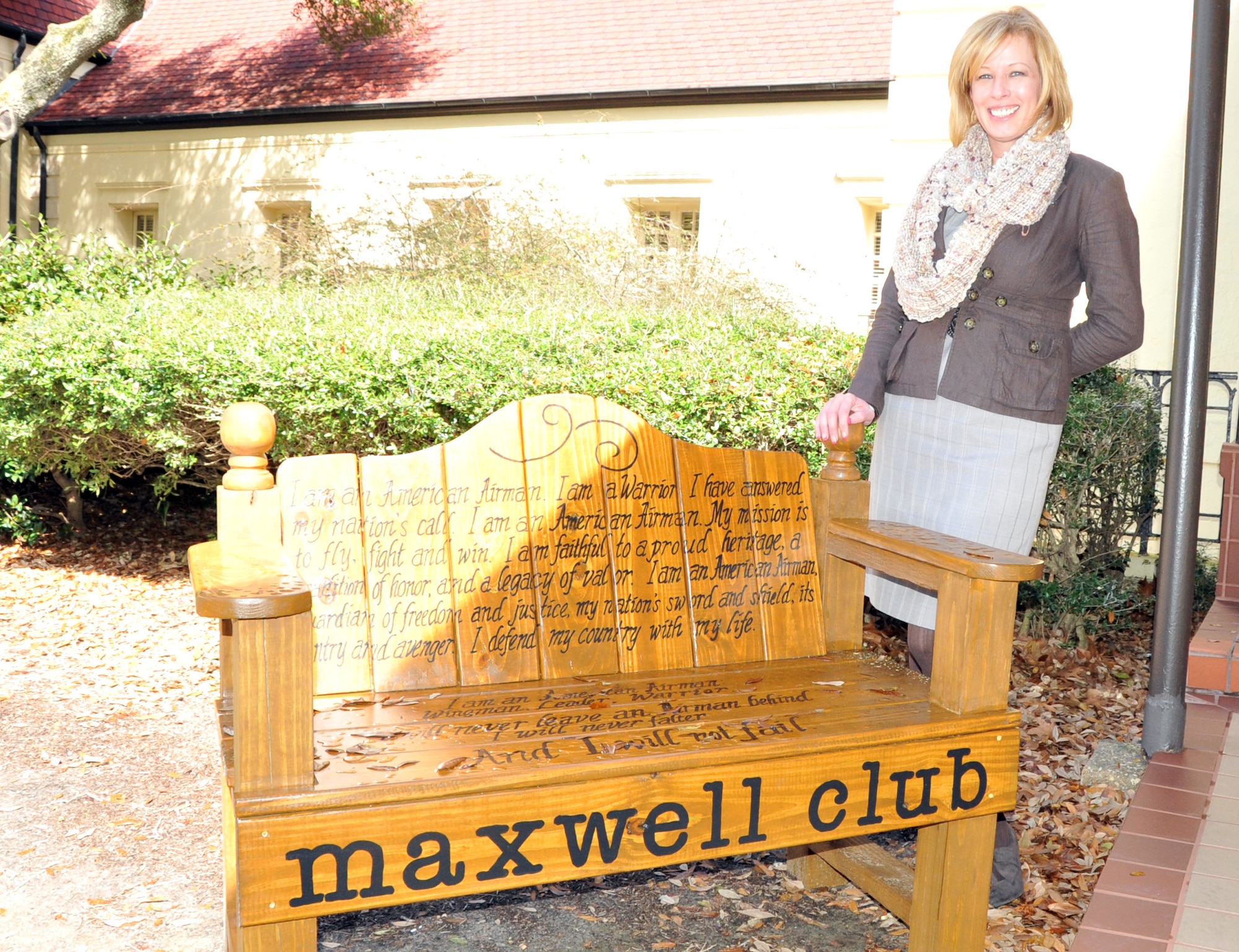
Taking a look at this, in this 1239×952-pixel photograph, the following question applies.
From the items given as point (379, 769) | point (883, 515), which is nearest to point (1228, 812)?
point (883, 515)

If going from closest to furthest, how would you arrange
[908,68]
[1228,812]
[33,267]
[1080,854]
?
[1228,812]
[1080,854]
[908,68]
[33,267]

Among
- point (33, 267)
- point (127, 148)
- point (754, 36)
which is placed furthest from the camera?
point (127, 148)

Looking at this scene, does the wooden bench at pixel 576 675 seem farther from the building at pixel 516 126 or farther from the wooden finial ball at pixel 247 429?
the building at pixel 516 126

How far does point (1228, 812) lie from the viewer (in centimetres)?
263

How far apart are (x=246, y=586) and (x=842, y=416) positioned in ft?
4.61

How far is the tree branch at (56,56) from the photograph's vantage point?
8570 mm

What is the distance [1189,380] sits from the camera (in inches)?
120

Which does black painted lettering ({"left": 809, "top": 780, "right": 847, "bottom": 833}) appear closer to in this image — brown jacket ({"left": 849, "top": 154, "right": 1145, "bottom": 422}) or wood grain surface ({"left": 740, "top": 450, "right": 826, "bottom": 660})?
wood grain surface ({"left": 740, "top": 450, "right": 826, "bottom": 660})

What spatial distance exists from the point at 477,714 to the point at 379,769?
0.34 meters

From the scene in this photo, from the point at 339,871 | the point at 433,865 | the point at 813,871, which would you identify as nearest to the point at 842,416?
the point at 813,871

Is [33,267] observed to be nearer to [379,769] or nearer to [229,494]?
[229,494]

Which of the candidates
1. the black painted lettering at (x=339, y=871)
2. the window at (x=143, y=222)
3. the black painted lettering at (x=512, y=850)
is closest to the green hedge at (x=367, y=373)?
the black painted lettering at (x=512, y=850)

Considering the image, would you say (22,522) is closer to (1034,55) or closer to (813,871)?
(813,871)

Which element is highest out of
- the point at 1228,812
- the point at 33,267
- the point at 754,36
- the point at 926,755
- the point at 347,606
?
the point at 754,36
